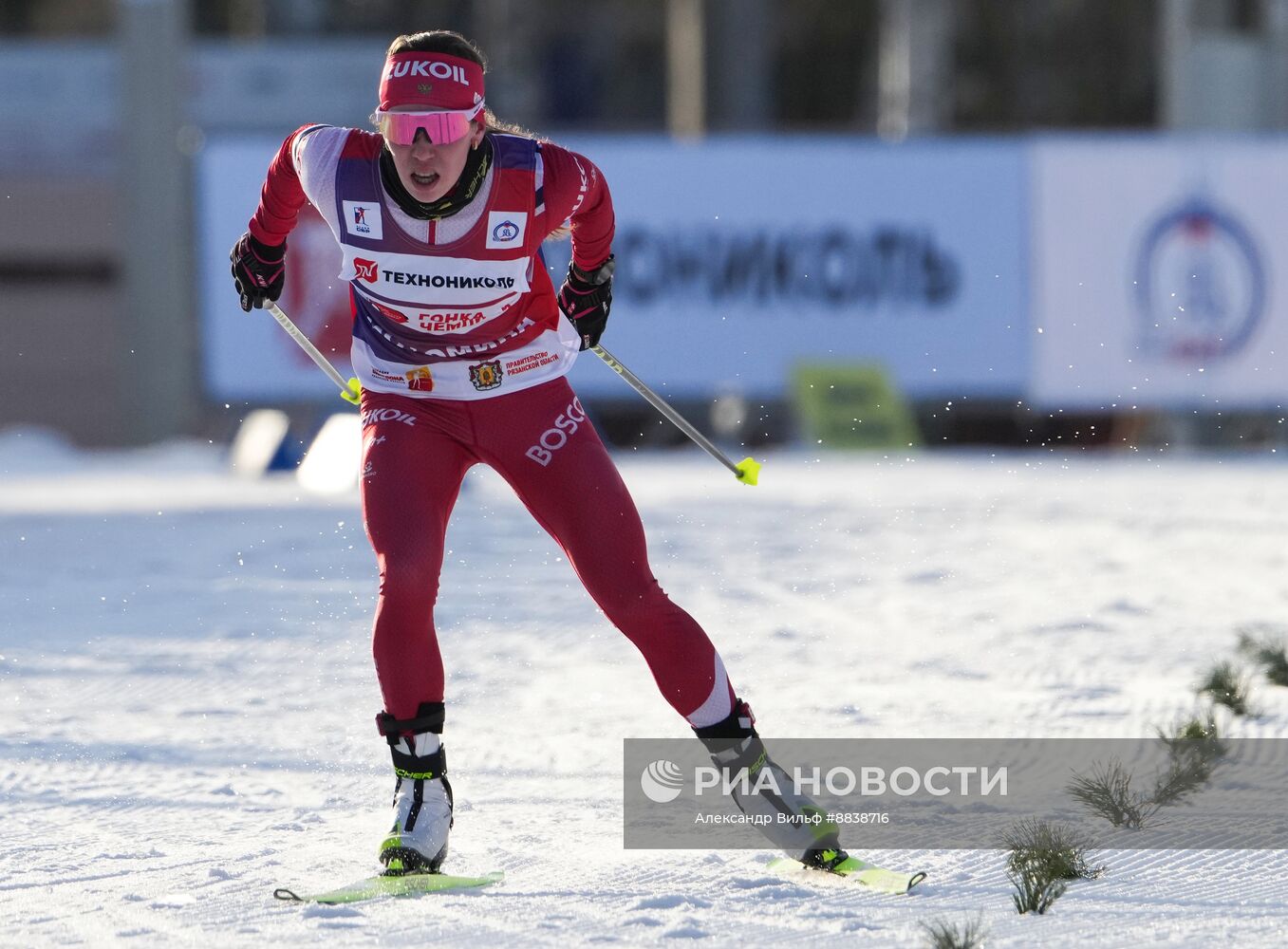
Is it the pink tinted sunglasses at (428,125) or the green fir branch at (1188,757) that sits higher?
the pink tinted sunglasses at (428,125)

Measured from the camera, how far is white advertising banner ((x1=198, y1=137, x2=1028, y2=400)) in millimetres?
14969

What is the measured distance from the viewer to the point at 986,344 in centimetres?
1520

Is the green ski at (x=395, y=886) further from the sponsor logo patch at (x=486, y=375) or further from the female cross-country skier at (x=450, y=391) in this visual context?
the sponsor logo patch at (x=486, y=375)

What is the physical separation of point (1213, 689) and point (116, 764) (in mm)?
3044

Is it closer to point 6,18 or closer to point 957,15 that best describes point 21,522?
point 6,18

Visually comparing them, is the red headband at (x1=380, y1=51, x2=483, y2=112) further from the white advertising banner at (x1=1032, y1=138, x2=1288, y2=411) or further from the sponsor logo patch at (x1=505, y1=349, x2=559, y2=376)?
the white advertising banner at (x1=1032, y1=138, x2=1288, y2=411)

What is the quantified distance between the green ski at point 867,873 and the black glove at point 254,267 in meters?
1.69

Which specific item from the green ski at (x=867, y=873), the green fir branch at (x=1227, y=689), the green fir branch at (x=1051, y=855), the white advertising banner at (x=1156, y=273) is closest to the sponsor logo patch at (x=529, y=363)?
the green ski at (x=867, y=873)

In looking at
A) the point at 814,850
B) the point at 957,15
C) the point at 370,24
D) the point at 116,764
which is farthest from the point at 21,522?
the point at 957,15

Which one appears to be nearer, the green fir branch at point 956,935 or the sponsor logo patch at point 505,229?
the green fir branch at point 956,935

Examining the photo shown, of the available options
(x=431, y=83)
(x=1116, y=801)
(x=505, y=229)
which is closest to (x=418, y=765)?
(x=505, y=229)

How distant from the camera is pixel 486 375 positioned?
4164 mm

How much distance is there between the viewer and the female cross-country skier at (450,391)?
3.96m

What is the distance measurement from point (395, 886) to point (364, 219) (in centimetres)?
133
